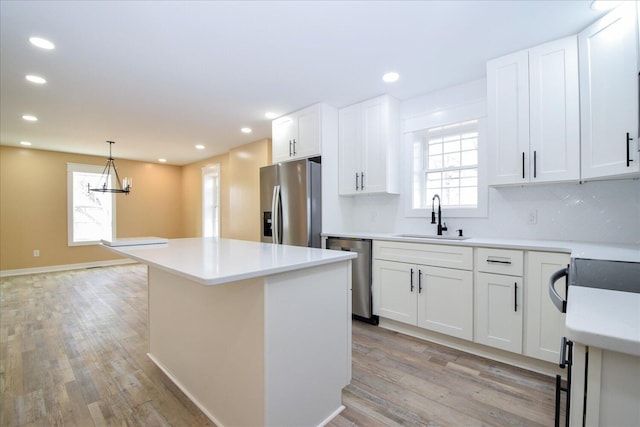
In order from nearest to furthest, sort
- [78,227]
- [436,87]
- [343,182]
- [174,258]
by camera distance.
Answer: [174,258]
[436,87]
[343,182]
[78,227]

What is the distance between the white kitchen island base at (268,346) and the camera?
133cm

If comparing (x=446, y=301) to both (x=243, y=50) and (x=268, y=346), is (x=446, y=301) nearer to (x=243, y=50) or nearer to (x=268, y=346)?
(x=268, y=346)

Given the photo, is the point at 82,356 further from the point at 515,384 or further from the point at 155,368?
the point at 515,384

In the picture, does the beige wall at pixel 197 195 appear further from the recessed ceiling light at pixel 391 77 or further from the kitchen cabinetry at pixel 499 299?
the kitchen cabinetry at pixel 499 299

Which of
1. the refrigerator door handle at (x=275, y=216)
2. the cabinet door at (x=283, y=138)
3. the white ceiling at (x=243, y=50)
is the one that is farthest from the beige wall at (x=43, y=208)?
the refrigerator door handle at (x=275, y=216)

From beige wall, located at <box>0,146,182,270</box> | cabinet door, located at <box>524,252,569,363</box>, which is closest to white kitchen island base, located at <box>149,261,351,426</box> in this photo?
cabinet door, located at <box>524,252,569,363</box>

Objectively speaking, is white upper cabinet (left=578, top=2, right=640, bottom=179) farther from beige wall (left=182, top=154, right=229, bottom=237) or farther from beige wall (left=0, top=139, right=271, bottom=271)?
beige wall (left=182, top=154, right=229, bottom=237)

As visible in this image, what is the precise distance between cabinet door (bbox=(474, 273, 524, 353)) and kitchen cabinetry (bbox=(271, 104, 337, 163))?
220 cm

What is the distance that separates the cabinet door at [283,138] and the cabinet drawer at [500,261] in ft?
8.18

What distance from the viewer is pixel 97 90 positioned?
305 centimetres

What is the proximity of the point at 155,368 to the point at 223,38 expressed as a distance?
2542 mm

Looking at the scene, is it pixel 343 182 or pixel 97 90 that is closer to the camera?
pixel 97 90

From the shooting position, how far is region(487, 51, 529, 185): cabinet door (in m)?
2.30

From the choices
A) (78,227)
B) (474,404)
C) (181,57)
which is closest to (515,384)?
(474,404)
